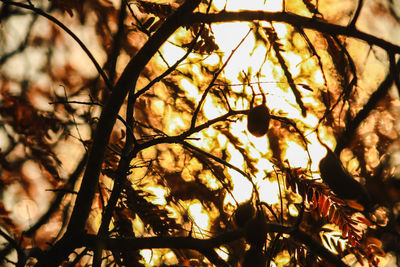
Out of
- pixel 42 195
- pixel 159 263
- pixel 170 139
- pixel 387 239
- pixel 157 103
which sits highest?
pixel 157 103

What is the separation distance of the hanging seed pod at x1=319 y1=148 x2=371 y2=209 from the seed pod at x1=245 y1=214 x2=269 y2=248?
16cm

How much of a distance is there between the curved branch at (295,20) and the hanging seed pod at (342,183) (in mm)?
241

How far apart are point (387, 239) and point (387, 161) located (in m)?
0.38

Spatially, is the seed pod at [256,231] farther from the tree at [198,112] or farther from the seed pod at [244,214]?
the tree at [198,112]

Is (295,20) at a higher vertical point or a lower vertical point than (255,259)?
higher

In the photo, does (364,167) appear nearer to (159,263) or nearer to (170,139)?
(170,139)

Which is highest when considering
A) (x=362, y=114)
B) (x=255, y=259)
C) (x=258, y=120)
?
(x=362, y=114)

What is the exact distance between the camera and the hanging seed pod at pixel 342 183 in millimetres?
577

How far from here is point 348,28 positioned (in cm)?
55

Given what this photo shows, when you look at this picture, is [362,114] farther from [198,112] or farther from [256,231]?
[256,231]

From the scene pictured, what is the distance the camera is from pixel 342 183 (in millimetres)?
586

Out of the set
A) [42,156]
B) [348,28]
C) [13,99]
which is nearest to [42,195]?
[42,156]

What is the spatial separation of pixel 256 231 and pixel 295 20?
414 millimetres

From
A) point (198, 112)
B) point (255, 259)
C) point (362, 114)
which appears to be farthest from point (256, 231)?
point (362, 114)
